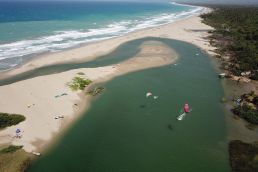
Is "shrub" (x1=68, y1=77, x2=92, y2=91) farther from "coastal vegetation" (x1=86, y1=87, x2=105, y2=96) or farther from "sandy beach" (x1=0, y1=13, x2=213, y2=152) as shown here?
"coastal vegetation" (x1=86, y1=87, x2=105, y2=96)

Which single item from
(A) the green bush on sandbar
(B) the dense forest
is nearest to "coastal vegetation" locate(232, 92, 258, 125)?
(B) the dense forest

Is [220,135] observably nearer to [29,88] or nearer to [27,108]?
[27,108]

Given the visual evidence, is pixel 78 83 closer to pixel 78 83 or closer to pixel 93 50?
pixel 78 83

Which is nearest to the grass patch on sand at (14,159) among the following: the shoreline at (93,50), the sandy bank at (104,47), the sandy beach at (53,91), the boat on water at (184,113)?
the sandy beach at (53,91)

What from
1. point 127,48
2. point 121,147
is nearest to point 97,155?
point 121,147

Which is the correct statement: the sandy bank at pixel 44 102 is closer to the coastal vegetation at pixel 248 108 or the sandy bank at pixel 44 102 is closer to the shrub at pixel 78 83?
the shrub at pixel 78 83

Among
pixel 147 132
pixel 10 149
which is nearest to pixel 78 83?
pixel 147 132
